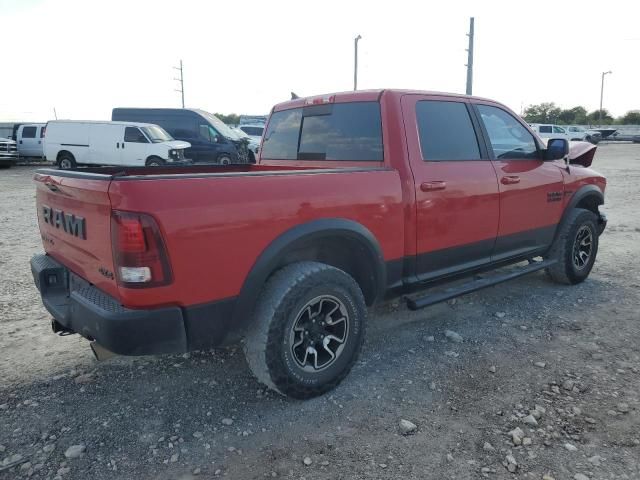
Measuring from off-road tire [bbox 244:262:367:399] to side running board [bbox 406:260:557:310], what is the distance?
67 centimetres

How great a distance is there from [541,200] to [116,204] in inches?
146

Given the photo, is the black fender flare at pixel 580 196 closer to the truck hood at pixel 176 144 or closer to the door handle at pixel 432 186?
the door handle at pixel 432 186

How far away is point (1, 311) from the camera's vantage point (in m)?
4.23

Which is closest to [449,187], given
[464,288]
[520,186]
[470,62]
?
[464,288]

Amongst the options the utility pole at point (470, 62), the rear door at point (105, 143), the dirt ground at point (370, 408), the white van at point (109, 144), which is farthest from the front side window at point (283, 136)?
the utility pole at point (470, 62)

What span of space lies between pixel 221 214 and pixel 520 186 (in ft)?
9.37

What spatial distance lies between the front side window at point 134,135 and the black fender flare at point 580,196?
14.4 m

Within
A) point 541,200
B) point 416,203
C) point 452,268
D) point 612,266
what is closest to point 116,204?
point 416,203

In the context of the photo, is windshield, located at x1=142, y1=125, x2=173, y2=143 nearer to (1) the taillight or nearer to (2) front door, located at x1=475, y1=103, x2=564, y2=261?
(2) front door, located at x1=475, y1=103, x2=564, y2=261

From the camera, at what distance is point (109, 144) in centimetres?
1659

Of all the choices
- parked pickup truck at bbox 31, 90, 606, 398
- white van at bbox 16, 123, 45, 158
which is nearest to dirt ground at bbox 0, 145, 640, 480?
parked pickup truck at bbox 31, 90, 606, 398

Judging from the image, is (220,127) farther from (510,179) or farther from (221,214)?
(221,214)

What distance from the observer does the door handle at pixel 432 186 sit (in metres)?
3.38

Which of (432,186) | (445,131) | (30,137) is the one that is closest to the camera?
(432,186)
